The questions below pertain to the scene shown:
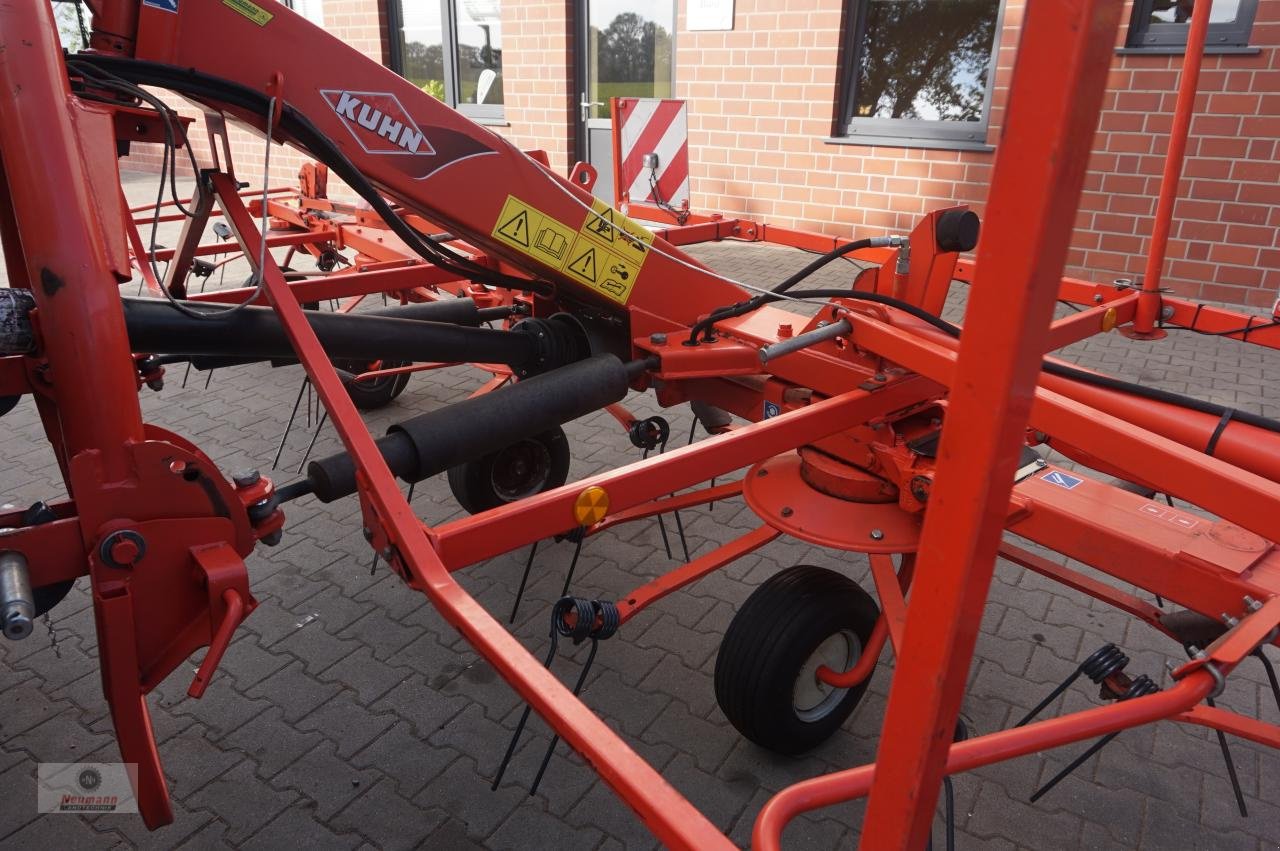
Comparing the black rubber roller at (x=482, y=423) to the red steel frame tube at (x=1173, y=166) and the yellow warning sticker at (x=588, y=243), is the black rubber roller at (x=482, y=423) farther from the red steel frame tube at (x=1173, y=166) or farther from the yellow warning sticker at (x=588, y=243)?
the red steel frame tube at (x=1173, y=166)

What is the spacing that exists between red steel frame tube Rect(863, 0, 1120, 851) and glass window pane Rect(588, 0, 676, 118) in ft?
27.3

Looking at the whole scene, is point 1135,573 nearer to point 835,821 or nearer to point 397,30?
point 835,821

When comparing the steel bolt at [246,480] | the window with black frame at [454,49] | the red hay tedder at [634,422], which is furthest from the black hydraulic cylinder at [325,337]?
the window with black frame at [454,49]

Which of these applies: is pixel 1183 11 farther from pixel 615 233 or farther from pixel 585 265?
pixel 585 265

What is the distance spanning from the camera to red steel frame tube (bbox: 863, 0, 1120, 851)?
61 centimetres

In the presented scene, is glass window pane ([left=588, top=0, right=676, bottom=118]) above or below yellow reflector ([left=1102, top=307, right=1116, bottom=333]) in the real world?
above

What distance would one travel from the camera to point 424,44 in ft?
33.1

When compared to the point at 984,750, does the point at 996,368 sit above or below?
above

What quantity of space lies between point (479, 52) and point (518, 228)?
830 cm

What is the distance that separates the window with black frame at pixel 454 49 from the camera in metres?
9.55

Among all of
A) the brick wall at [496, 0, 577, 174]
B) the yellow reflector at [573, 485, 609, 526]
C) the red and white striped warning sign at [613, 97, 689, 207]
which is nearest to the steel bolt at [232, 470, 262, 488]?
the yellow reflector at [573, 485, 609, 526]

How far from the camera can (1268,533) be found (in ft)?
5.18

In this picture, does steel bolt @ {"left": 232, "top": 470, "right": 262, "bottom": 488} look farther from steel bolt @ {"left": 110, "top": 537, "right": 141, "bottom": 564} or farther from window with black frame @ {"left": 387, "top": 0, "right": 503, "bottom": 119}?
window with black frame @ {"left": 387, "top": 0, "right": 503, "bottom": 119}

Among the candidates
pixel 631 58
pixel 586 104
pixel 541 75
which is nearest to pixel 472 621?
pixel 631 58
